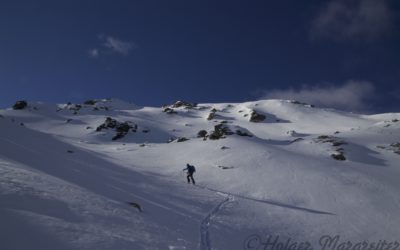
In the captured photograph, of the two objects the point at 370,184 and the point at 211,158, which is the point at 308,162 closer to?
the point at 370,184

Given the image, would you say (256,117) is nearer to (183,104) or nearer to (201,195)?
(183,104)

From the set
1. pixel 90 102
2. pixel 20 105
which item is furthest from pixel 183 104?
pixel 20 105

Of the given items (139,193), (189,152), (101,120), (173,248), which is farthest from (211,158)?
(101,120)

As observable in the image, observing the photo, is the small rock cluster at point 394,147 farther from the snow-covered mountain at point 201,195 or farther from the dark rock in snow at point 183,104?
the dark rock in snow at point 183,104

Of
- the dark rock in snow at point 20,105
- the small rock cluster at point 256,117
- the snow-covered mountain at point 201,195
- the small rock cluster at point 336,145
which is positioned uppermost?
the small rock cluster at point 256,117

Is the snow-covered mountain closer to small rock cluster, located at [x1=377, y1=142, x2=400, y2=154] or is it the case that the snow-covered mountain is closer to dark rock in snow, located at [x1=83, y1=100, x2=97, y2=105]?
small rock cluster, located at [x1=377, y1=142, x2=400, y2=154]

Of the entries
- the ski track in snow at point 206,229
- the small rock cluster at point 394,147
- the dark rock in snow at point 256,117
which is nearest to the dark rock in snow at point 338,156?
the small rock cluster at point 394,147

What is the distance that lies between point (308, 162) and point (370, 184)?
8.11 metres

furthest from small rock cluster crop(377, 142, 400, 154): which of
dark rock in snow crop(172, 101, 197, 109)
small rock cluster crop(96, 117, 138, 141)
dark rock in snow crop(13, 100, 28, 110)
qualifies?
dark rock in snow crop(13, 100, 28, 110)

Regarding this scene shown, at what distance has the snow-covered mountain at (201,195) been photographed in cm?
969

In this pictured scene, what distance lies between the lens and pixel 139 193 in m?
18.1

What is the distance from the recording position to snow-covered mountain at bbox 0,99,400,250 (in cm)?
969

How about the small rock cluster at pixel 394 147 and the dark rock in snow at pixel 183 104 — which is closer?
the small rock cluster at pixel 394 147

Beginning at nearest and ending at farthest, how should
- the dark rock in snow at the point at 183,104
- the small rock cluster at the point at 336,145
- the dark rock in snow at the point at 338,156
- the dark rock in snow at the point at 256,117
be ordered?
the dark rock in snow at the point at 338,156, the small rock cluster at the point at 336,145, the dark rock in snow at the point at 256,117, the dark rock in snow at the point at 183,104
